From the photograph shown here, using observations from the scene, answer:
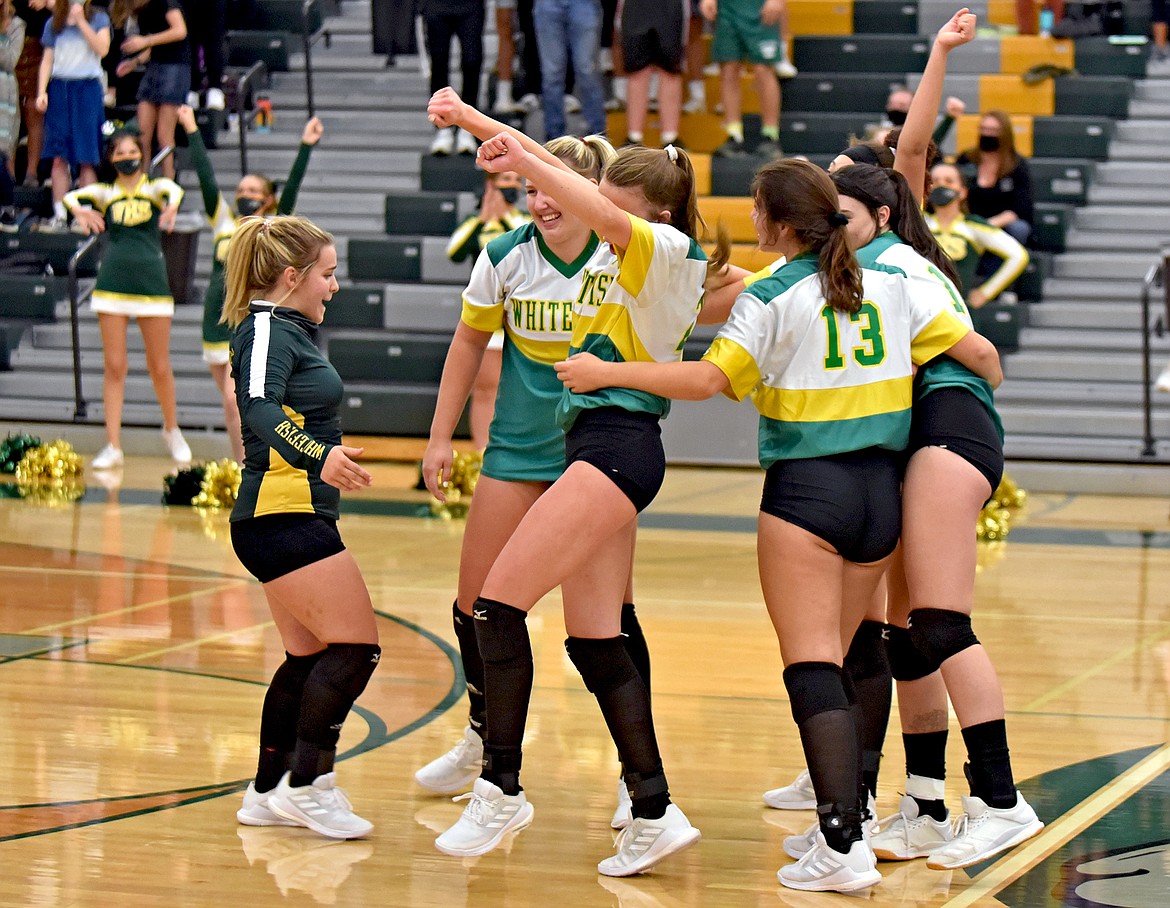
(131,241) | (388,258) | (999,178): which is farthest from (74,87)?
(999,178)

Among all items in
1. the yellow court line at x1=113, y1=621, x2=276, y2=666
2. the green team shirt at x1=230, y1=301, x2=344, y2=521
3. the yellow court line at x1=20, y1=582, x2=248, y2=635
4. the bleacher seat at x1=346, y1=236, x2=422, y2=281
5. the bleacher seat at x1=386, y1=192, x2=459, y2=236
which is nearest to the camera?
the green team shirt at x1=230, y1=301, x2=344, y2=521

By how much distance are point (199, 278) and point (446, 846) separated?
1002 cm

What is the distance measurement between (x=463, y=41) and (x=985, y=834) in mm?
9089

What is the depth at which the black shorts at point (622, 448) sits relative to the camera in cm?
377

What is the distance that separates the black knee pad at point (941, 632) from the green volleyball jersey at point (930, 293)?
0.41 m

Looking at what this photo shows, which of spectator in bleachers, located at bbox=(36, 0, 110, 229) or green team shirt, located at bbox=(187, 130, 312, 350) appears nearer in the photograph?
green team shirt, located at bbox=(187, 130, 312, 350)

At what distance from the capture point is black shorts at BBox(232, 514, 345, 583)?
399cm

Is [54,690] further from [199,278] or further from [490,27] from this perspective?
[490,27]

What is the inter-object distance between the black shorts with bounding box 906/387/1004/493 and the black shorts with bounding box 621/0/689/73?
8.24 m

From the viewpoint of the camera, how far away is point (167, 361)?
10.3m

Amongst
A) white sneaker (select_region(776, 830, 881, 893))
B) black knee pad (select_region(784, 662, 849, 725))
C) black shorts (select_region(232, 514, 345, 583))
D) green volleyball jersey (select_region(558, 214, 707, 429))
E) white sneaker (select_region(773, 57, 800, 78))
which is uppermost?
white sneaker (select_region(773, 57, 800, 78))

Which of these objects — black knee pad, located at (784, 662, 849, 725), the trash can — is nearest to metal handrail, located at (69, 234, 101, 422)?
the trash can

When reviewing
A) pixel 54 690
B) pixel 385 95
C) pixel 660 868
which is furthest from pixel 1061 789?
pixel 385 95

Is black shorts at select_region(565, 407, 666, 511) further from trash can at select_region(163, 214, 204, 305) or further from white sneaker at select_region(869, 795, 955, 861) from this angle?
trash can at select_region(163, 214, 204, 305)
